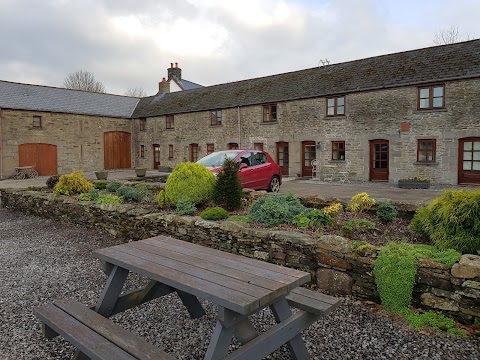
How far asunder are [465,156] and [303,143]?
768 cm

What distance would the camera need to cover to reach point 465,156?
1524 cm

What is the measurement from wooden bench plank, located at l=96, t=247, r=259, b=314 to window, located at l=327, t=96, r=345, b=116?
16.6m

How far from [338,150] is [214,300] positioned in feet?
56.4

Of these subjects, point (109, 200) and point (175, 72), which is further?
point (175, 72)

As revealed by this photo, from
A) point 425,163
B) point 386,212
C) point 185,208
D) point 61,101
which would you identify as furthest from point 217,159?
point 61,101

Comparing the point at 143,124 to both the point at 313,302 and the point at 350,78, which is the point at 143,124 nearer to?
the point at 350,78

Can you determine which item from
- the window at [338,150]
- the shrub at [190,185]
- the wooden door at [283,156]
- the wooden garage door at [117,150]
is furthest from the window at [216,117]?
the shrub at [190,185]

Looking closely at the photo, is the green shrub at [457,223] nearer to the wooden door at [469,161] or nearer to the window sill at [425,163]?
the window sill at [425,163]

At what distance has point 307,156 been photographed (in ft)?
64.9

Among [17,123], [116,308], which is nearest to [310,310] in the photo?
[116,308]

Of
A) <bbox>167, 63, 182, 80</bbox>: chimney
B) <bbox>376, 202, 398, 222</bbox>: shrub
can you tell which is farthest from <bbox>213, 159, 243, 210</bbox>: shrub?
<bbox>167, 63, 182, 80</bbox>: chimney

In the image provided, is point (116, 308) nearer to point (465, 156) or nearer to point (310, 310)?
point (310, 310)

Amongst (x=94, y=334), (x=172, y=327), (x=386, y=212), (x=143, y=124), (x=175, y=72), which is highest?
(x=175, y=72)

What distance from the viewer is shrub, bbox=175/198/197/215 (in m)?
6.54
